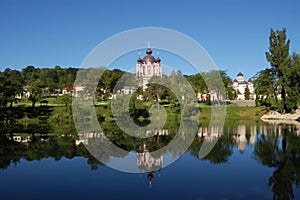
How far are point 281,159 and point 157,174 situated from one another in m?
6.04

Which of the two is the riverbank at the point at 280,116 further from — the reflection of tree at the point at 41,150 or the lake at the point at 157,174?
the reflection of tree at the point at 41,150

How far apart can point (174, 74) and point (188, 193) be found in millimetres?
34724

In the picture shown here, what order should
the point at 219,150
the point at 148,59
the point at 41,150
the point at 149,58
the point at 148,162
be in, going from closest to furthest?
the point at 148,162 < the point at 219,150 < the point at 41,150 < the point at 148,59 < the point at 149,58

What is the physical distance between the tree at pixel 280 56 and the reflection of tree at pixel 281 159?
643 inches

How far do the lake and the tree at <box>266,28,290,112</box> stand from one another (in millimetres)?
19137

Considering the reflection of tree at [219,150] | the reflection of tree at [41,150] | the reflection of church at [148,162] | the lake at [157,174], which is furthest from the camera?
the reflection of tree at [41,150]

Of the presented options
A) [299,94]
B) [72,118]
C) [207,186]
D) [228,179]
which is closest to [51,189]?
[207,186]

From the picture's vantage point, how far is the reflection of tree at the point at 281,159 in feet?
34.2

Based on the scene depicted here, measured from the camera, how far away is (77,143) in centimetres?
2058

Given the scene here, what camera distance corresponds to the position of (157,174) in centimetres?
1258

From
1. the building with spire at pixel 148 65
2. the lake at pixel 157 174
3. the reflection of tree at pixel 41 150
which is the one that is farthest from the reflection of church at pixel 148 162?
the building with spire at pixel 148 65

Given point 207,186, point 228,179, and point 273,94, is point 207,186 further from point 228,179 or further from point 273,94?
point 273,94

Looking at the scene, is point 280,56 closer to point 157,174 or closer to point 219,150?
point 219,150

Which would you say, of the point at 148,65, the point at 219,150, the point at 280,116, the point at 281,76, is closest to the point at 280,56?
the point at 281,76
